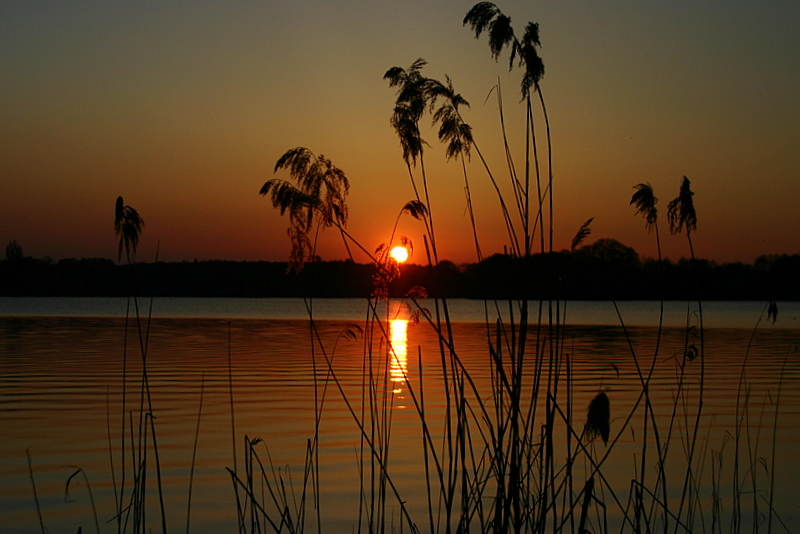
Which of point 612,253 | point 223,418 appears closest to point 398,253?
point 612,253

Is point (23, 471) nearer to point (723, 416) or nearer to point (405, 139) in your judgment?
point (405, 139)

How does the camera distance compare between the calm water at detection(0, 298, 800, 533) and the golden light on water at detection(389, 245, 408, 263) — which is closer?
the golden light on water at detection(389, 245, 408, 263)

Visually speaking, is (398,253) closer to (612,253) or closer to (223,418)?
(612,253)

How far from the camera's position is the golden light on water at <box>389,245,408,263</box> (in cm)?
331

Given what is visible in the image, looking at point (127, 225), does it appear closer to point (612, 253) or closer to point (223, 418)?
point (612, 253)

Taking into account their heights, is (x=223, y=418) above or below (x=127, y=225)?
below

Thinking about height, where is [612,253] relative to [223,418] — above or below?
above

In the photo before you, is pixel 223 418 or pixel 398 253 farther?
pixel 223 418

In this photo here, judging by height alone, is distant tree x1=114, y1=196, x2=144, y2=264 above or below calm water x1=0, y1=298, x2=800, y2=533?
above

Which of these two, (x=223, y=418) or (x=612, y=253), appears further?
(x=223, y=418)

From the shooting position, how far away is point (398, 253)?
331cm

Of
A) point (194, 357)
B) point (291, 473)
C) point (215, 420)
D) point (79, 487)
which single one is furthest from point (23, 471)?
point (194, 357)

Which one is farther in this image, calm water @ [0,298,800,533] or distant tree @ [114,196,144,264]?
calm water @ [0,298,800,533]

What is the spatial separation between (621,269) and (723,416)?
27.1ft
